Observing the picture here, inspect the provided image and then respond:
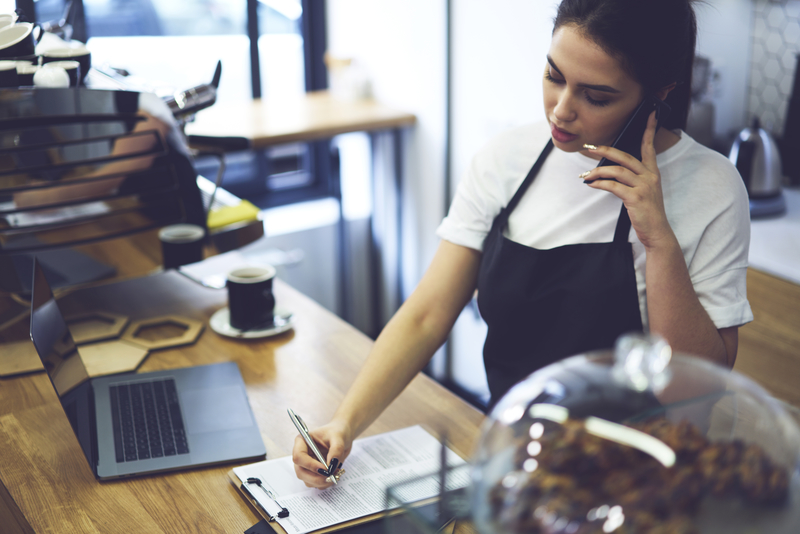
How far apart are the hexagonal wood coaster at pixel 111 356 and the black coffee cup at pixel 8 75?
0.47 meters

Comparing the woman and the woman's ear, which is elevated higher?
the woman's ear

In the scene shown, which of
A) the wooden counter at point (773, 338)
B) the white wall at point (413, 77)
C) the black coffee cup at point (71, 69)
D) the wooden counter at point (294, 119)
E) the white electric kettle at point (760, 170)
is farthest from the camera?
the white wall at point (413, 77)

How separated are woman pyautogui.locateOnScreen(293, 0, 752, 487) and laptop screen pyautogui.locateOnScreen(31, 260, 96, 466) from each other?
0.33 meters

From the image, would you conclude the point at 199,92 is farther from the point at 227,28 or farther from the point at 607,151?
the point at 227,28

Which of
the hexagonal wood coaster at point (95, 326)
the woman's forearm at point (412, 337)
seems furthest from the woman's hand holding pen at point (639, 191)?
the hexagonal wood coaster at point (95, 326)

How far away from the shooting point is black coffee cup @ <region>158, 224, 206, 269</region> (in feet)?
4.45

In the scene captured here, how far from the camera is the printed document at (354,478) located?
0.86 metres

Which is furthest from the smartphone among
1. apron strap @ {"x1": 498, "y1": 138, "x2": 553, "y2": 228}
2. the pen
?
the pen

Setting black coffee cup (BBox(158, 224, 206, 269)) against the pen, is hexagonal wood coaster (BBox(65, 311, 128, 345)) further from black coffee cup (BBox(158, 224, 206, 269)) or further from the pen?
the pen

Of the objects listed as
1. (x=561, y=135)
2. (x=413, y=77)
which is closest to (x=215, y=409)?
(x=561, y=135)

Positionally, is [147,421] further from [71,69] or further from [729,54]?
[729,54]

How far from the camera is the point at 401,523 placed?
547 mm

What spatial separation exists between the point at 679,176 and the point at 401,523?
0.74 meters

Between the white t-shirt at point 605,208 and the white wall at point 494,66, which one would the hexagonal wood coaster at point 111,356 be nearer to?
the white t-shirt at point 605,208
